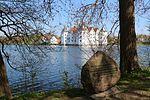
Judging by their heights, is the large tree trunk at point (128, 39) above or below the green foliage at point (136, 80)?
above

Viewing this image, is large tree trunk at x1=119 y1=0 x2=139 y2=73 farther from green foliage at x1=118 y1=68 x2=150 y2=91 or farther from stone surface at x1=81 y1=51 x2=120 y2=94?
stone surface at x1=81 y1=51 x2=120 y2=94

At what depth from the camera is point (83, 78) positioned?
818 cm

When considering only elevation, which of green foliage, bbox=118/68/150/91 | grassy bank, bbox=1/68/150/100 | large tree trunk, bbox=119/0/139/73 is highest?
large tree trunk, bbox=119/0/139/73

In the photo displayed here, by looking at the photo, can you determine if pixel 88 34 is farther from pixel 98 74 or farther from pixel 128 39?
pixel 98 74

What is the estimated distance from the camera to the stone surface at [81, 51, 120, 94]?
8023mm

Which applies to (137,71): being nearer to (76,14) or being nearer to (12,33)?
(76,14)

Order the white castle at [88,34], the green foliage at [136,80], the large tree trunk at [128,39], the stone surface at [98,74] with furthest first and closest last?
the white castle at [88,34] → the large tree trunk at [128,39] → the green foliage at [136,80] → the stone surface at [98,74]

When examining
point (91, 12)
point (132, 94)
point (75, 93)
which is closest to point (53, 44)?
point (91, 12)

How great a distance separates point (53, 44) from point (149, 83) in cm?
662

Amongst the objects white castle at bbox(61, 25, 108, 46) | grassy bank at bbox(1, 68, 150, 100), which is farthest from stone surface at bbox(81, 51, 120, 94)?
white castle at bbox(61, 25, 108, 46)

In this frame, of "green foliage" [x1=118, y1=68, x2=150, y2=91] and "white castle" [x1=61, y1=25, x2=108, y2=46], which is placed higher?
"white castle" [x1=61, y1=25, x2=108, y2=46]

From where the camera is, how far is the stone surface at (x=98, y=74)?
802cm

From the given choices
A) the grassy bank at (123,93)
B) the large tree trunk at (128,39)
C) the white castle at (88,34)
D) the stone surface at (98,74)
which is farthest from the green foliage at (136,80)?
the white castle at (88,34)

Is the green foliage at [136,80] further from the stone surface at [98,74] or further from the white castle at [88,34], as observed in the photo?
the white castle at [88,34]
